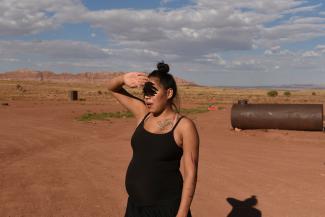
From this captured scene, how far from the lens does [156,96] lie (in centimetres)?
297

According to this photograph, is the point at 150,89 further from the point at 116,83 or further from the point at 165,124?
the point at 116,83

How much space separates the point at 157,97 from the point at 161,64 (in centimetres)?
25

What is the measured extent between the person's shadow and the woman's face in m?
3.45

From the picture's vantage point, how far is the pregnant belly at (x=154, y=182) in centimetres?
284

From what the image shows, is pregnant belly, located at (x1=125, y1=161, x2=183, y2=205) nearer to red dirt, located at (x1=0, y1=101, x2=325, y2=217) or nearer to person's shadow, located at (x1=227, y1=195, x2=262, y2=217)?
red dirt, located at (x1=0, y1=101, x2=325, y2=217)

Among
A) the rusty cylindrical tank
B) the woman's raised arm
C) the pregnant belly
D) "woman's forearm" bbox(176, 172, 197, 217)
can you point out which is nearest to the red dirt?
the rusty cylindrical tank

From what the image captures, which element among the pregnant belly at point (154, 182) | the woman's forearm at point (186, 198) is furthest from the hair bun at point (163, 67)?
the woman's forearm at point (186, 198)

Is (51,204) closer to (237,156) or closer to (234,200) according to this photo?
(234,200)

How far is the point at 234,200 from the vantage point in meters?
6.65

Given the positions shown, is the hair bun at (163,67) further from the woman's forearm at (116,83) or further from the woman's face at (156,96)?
the woman's forearm at (116,83)

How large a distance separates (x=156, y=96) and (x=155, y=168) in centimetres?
52

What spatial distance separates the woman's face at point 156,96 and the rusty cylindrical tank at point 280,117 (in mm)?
12863

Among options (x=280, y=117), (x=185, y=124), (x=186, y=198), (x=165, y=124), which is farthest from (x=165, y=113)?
(x=280, y=117)

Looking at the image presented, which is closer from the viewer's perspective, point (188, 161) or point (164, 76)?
point (188, 161)
